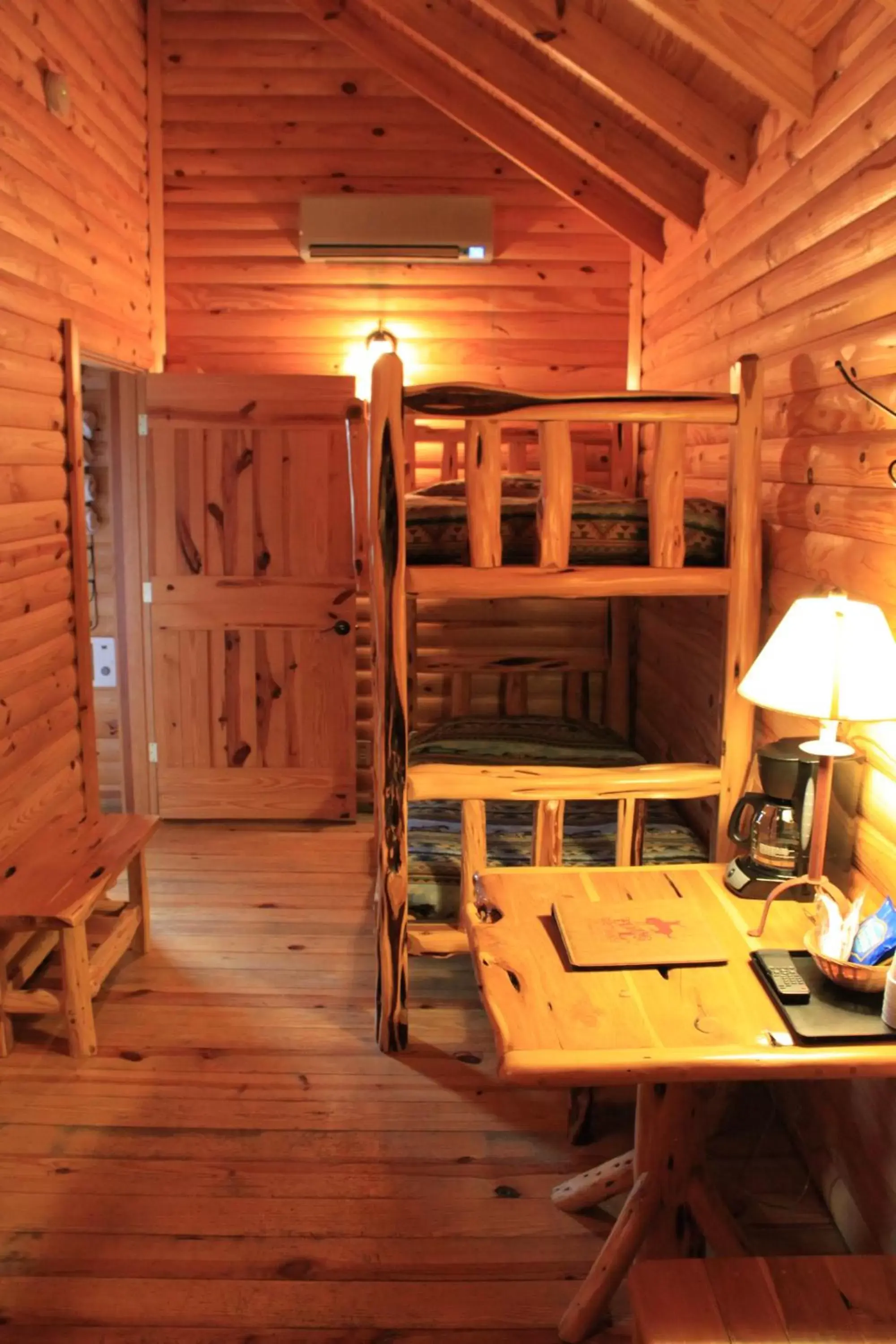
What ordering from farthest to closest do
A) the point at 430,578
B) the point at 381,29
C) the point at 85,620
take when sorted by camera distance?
the point at 381,29
the point at 85,620
the point at 430,578

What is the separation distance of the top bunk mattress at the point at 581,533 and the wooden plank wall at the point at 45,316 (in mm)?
1294

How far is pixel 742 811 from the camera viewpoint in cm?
218

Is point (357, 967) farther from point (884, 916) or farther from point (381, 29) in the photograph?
point (381, 29)

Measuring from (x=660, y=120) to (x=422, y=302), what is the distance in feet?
6.00

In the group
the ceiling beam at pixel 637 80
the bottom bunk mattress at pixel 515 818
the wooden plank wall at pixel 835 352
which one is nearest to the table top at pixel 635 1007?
the wooden plank wall at pixel 835 352

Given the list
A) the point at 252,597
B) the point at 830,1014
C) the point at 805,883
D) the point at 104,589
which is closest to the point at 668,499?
the point at 805,883

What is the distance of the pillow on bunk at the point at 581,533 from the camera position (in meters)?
2.47

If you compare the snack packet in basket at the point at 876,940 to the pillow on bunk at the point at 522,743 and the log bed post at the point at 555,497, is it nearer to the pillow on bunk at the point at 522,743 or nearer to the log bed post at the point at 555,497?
the log bed post at the point at 555,497

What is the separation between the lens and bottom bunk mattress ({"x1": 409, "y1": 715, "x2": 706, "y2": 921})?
2.85 metres

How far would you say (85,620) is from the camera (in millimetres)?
3594

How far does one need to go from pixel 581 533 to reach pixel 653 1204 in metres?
1.43

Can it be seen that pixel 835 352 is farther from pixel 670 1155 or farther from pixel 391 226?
pixel 391 226

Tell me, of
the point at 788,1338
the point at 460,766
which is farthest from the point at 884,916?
the point at 460,766

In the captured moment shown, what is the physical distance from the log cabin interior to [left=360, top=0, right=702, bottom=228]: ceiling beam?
0.02 metres
